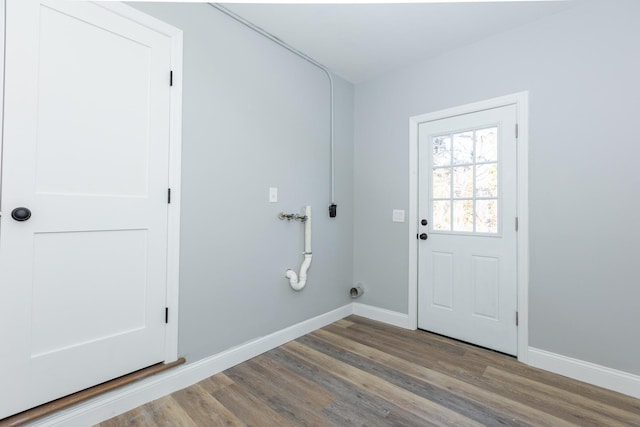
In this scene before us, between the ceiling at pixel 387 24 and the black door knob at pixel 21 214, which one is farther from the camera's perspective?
the ceiling at pixel 387 24

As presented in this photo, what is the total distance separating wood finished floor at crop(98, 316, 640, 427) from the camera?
164 cm

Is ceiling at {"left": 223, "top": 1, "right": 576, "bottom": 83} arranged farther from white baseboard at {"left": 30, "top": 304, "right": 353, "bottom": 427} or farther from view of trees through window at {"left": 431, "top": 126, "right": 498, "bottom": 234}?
white baseboard at {"left": 30, "top": 304, "right": 353, "bottom": 427}

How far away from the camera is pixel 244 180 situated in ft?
7.54

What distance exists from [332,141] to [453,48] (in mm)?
1353

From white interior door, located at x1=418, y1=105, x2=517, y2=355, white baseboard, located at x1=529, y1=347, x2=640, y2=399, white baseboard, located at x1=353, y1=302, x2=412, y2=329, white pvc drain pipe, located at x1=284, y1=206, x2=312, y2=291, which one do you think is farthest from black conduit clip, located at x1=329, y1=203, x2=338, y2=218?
white baseboard, located at x1=529, y1=347, x2=640, y2=399

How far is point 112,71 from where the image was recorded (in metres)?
1.67

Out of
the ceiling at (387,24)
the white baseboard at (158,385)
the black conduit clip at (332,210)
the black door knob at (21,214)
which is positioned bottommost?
the white baseboard at (158,385)

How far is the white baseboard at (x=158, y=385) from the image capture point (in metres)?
1.52

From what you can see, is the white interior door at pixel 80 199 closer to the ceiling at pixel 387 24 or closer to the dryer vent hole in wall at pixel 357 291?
the ceiling at pixel 387 24

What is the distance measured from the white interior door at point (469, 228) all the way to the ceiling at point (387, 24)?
2.11 ft

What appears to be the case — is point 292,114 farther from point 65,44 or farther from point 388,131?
point 65,44

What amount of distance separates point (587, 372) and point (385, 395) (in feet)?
4.62

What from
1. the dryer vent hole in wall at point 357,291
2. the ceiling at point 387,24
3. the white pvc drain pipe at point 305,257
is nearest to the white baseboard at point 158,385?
the white pvc drain pipe at point 305,257

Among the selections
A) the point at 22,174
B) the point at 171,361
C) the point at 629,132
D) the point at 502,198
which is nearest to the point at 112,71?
the point at 22,174
